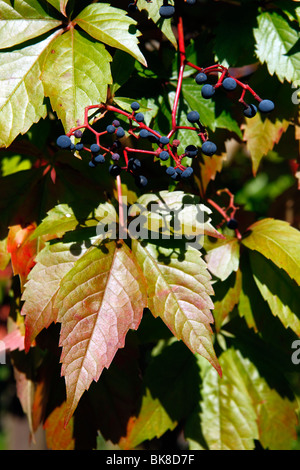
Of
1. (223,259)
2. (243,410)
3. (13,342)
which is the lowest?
(243,410)

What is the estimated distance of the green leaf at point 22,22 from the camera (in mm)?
879

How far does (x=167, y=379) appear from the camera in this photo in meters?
1.19

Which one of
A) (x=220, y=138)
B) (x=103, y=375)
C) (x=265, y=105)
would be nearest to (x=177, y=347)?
(x=103, y=375)

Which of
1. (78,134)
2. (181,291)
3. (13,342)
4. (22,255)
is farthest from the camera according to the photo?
(13,342)

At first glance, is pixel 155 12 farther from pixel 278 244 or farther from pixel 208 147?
pixel 278 244

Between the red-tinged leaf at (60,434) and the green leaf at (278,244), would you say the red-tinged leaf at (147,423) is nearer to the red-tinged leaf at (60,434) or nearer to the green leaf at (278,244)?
the red-tinged leaf at (60,434)

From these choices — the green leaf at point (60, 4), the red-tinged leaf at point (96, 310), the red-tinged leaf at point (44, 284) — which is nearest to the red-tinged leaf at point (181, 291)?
the red-tinged leaf at point (96, 310)

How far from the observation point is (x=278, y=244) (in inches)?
38.7

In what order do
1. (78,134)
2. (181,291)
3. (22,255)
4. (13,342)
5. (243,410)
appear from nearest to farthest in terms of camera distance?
(78,134), (181,291), (22,255), (13,342), (243,410)

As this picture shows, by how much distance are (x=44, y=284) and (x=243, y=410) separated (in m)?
0.68

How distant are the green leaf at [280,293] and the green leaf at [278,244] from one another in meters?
0.07

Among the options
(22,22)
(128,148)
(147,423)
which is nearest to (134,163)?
(128,148)

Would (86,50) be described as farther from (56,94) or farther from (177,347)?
(177,347)

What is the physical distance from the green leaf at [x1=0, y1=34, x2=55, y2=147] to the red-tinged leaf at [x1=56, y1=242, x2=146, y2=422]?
282 mm
